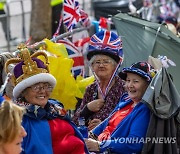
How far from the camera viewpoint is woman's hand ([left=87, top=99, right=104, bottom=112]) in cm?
587

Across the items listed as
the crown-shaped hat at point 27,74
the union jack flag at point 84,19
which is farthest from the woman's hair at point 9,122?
the union jack flag at point 84,19

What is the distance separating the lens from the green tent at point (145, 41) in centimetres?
709

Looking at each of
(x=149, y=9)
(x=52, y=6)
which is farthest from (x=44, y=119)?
(x=149, y=9)

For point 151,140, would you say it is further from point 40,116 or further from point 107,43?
point 107,43

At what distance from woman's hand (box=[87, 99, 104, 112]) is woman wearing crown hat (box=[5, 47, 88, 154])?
1007mm

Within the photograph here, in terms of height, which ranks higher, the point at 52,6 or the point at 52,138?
the point at 52,138

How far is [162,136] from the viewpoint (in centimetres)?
483

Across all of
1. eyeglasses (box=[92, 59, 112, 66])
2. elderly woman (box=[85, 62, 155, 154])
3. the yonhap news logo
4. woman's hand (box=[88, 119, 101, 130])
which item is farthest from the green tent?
the yonhap news logo

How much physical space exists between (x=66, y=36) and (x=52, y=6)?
434 centimetres

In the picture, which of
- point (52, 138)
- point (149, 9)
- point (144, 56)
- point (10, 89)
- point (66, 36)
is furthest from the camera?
point (149, 9)

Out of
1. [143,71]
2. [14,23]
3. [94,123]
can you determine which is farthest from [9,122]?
[14,23]

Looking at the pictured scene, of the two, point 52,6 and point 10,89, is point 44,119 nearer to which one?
point 10,89

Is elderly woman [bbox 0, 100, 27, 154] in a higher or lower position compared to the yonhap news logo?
higher

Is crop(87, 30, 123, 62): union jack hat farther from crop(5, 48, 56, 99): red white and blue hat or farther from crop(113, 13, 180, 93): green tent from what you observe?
crop(5, 48, 56, 99): red white and blue hat
